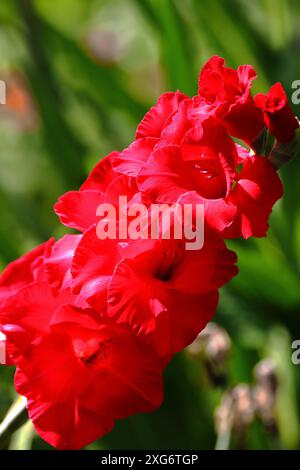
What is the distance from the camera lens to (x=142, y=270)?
399 millimetres

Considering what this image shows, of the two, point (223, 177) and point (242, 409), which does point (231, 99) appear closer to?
point (223, 177)

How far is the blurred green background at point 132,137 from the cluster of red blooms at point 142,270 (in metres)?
0.24

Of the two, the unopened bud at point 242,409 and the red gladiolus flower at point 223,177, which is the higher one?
the red gladiolus flower at point 223,177

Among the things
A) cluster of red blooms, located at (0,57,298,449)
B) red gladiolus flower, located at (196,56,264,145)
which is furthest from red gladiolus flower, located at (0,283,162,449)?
red gladiolus flower, located at (196,56,264,145)

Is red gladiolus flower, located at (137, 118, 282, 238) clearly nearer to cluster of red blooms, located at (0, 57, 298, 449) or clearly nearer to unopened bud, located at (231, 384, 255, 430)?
cluster of red blooms, located at (0, 57, 298, 449)

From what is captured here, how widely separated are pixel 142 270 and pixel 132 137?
23.3 inches

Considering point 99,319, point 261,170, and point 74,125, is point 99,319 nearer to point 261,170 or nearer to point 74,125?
point 261,170

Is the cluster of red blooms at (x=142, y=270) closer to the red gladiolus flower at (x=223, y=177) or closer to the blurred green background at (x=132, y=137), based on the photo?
the red gladiolus flower at (x=223, y=177)

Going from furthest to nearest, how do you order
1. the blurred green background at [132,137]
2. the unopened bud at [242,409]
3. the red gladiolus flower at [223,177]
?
1. the blurred green background at [132,137]
2. the unopened bud at [242,409]
3. the red gladiolus flower at [223,177]

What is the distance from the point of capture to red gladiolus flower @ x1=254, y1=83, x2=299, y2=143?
387 mm

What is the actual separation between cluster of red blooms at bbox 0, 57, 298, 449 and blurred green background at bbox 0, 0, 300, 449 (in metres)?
0.24

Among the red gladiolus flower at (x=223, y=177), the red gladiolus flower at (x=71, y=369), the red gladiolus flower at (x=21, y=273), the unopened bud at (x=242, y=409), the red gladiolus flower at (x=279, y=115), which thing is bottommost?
the unopened bud at (x=242, y=409)

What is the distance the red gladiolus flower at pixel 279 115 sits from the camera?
387mm

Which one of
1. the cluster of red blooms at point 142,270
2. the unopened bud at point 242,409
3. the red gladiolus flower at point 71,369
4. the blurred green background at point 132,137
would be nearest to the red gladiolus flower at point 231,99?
the cluster of red blooms at point 142,270
